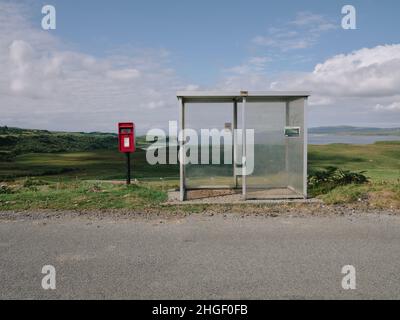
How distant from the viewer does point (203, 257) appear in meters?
4.98

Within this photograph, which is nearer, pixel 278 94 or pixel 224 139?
pixel 278 94

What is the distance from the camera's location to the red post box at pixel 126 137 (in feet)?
36.7

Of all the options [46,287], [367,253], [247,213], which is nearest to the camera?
[46,287]

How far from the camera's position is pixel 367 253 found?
511 cm

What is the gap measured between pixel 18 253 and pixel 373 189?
772cm

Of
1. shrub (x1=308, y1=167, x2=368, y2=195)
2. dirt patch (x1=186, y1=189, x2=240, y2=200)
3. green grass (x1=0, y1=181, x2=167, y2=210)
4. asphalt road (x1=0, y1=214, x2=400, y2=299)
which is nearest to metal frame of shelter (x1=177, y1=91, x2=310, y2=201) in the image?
dirt patch (x1=186, y1=189, x2=240, y2=200)

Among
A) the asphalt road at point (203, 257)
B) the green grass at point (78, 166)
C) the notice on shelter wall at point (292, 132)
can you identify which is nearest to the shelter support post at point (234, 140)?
the notice on shelter wall at point (292, 132)

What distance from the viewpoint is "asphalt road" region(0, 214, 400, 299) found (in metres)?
3.95

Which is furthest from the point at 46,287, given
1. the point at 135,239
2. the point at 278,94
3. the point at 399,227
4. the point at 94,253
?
the point at 278,94

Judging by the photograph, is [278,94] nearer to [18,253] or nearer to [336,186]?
[336,186]

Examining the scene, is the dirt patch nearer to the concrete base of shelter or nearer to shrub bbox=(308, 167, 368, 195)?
the concrete base of shelter

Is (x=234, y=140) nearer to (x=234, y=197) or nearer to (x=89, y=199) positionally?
(x=234, y=197)

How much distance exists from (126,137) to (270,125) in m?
4.29
